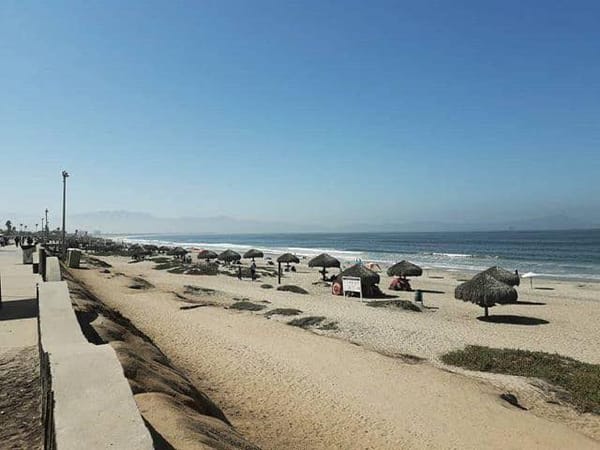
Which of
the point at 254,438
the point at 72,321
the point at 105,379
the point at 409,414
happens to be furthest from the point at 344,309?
the point at 105,379

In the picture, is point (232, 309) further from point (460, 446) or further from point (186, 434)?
point (186, 434)

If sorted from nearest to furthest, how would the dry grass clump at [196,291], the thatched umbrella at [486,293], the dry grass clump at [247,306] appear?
the thatched umbrella at [486,293], the dry grass clump at [247,306], the dry grass clump at [196,291]

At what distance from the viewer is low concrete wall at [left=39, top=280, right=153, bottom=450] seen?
230 centimetres

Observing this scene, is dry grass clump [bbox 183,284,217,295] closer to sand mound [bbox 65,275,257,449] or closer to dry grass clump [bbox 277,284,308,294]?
dry grass clump [bbox 277,284,308,294]

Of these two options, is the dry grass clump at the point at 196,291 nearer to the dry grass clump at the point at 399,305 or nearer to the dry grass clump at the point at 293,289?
the dry grass clump at the point at 293,289

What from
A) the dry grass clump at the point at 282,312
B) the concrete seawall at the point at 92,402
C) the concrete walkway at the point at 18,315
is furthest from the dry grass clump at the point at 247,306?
the concrete seawall at the point at 92,402

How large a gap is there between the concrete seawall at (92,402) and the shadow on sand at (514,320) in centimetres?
1653

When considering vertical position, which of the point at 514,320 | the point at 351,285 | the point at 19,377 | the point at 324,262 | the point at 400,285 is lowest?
the point at 514,320

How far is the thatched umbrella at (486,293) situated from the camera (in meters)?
16.6

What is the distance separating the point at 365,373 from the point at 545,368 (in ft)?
14.8

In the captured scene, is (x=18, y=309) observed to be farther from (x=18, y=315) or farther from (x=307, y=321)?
(x=307, y=321)

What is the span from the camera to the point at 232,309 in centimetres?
1719

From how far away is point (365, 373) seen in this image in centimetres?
937

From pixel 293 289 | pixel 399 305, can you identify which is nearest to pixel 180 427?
pixel 399 305
